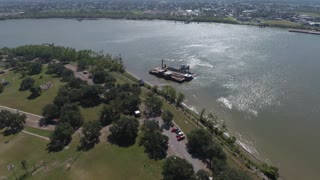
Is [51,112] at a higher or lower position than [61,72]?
higher

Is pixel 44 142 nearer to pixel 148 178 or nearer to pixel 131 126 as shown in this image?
pixel 131 126

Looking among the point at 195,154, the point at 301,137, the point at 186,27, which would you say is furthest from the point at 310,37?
the point at 195,154

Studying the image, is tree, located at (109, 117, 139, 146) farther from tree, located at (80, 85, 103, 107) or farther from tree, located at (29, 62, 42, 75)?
tree, located at (29, 62, 42, 75)

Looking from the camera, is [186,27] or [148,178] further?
[186,27]

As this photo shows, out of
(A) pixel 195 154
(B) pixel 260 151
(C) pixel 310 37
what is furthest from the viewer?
(C) pixel 310 37

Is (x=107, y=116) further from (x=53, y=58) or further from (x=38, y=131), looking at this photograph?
(x=53, y=58)

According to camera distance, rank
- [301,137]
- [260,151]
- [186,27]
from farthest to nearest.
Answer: [186,27] < [301,137] < [260,151]

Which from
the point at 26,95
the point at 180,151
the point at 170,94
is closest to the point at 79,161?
the point at 180,151
